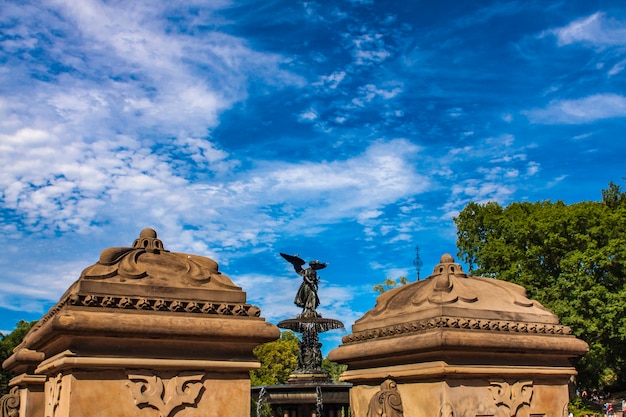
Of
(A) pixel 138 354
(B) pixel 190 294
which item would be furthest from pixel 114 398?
(B) pixel 190 294

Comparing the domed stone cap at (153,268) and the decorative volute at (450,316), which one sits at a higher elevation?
the domed stone cap at (153,268)

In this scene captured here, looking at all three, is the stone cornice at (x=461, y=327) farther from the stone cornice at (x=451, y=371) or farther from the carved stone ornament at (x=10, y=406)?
the carved stone ornament at (x=10, y=406)

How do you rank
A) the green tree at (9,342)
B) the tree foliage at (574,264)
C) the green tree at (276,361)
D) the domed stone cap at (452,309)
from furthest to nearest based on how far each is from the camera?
1. the green tree at (276,361)
2. the green tree at (9,342)
3. the tree foliage at (574,264)
4. the domed stone cap at (452,309)

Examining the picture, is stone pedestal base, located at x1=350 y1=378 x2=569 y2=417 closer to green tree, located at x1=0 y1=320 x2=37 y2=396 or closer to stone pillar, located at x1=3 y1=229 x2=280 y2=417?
stone pillar, located at x1=3 y1=229 x2=280 y2=417

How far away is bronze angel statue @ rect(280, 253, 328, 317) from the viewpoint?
23.9 meters

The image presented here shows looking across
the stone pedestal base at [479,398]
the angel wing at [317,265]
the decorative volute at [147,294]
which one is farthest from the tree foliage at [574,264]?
the decorative volute at [147,294]

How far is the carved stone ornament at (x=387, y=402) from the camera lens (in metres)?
5.31

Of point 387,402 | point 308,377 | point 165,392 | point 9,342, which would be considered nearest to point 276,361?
point 9,342

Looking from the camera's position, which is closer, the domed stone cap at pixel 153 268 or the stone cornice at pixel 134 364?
the stone cornice at pixel 134 364

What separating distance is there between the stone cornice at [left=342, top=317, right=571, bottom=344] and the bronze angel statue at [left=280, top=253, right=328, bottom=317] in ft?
59.1

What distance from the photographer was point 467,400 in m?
5.13

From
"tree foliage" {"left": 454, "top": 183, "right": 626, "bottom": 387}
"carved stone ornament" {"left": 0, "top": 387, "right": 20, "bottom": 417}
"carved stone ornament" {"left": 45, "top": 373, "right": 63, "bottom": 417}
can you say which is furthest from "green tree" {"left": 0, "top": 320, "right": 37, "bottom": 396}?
"carved stone ornament" {"left": 45, "top": 373, "right": 63, "bottom": 417}

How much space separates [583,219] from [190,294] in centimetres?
2599

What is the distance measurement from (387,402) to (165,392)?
1.81 meters
